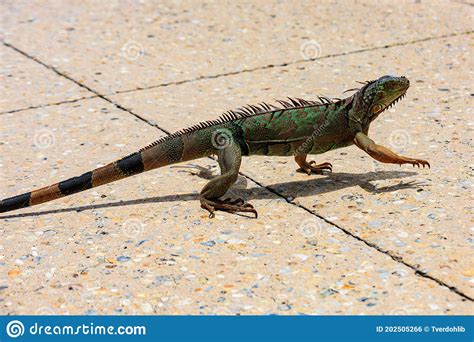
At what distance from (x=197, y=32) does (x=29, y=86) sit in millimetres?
2152

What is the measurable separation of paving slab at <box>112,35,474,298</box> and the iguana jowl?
30 centimetres

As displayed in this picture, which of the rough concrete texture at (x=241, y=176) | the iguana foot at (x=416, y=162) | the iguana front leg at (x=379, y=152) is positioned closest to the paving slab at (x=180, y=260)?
the rough concrete texture at (x=241, y=176)

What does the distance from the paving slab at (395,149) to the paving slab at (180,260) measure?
0.21 meters

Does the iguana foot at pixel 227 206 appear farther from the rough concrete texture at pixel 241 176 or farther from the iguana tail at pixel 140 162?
the iguana tail at pixel 140 162

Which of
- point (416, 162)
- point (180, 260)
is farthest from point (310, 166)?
point (180, 260)

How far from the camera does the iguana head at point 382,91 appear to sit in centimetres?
563

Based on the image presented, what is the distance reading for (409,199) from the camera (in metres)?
5.49

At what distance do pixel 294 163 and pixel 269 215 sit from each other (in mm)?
955

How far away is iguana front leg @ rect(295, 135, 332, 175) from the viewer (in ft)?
18.4

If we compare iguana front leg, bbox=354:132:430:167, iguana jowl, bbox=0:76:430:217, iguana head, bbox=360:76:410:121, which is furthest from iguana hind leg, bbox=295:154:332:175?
iguana head, bbox=360:76:410:121

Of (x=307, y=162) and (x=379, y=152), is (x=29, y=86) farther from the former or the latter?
(x=379, y=152)

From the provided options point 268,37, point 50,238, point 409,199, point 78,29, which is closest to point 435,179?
point 409,199

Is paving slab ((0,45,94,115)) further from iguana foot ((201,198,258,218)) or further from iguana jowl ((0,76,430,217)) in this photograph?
iguana foot ((201,198,258,218))

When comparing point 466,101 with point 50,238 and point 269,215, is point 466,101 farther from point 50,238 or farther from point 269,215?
point 50,238
